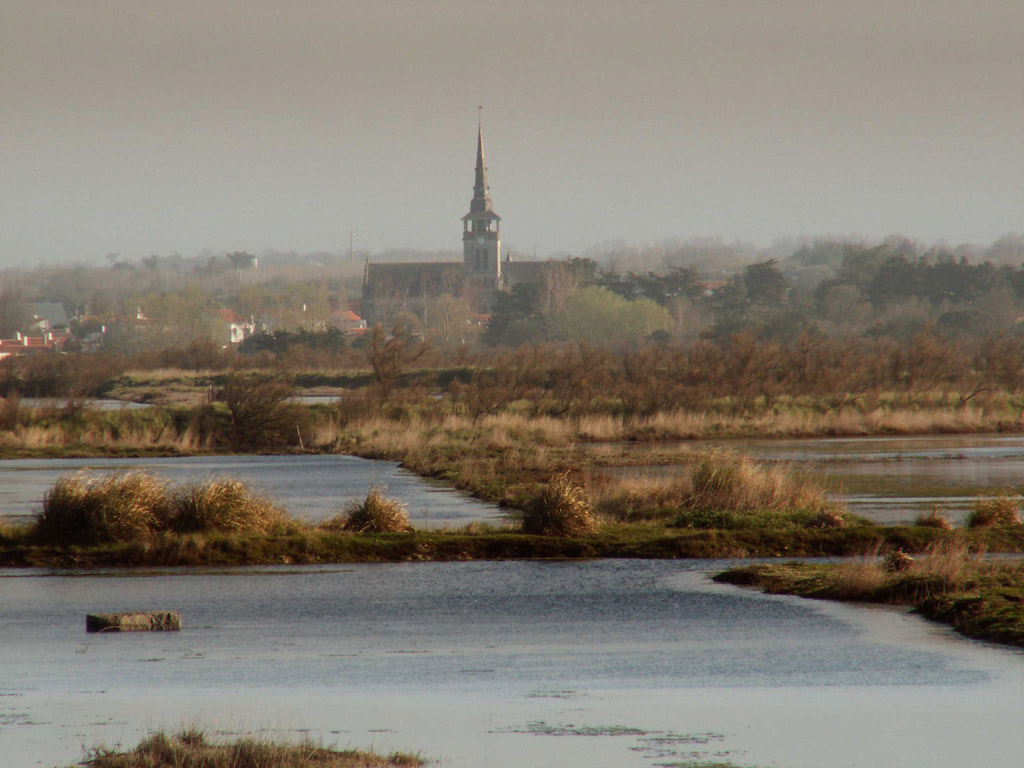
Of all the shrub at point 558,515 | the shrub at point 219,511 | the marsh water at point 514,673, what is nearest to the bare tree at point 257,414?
the shrub at point 219,511

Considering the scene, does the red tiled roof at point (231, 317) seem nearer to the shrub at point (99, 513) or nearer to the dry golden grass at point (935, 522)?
the shrub at point (99, 513)

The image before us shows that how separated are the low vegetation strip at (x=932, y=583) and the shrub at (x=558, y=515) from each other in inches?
149

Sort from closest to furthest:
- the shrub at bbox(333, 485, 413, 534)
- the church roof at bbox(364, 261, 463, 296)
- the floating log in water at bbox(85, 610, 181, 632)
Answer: the floating log in water at bbox(85, 610, 181, 632) < the shrub at bbox(333, 485, 413, 534) < the church roof at bbox(364, 261, 463, 296)

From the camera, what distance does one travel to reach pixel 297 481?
122 ft

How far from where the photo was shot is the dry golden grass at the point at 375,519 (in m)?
24.2

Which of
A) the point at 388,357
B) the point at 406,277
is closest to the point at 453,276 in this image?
the point at 406,277

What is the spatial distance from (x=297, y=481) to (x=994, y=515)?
18866 mm

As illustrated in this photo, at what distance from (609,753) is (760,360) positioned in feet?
186

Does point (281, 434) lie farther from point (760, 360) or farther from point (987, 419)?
point (987, 419)

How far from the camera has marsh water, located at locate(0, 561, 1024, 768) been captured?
1106cm

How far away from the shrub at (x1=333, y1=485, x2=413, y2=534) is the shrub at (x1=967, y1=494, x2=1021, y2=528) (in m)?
10.2

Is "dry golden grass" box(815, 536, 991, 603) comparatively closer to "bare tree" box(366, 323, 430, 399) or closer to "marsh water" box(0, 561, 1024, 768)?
"marsh water" box(0, 561, 1024, 768)

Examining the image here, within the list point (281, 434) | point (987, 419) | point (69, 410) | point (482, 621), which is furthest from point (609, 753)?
point (987, 419)

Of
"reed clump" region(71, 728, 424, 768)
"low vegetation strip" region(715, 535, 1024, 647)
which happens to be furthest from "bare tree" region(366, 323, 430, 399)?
"reed clump" region(71, 728, 424, 768)
